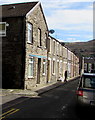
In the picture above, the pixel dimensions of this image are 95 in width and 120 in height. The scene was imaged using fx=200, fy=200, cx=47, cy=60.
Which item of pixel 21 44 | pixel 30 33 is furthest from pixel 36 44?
pixel 21 44

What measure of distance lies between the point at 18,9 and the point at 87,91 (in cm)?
1349

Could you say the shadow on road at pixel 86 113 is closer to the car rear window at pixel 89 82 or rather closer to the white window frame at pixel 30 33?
the car rear window at pixel 89 82

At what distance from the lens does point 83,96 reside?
8203mm

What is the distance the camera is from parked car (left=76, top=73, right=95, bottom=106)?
26.4ft

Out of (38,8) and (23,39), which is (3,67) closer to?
(23,39)

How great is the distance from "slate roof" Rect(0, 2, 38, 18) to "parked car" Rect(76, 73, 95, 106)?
1077 centimetres

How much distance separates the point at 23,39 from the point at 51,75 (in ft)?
31.6

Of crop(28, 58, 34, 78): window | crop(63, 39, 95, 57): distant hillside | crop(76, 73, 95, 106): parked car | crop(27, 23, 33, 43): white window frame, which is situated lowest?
crop(76, 73, 95, 106): parked car

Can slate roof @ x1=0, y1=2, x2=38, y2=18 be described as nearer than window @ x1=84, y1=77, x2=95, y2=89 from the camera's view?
No

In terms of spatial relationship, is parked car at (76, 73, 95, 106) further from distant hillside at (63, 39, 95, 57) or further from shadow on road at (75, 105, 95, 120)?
distant hillside at (63, 39, 95, 57)

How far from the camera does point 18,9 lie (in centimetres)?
1931

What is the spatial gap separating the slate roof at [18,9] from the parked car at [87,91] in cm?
1077

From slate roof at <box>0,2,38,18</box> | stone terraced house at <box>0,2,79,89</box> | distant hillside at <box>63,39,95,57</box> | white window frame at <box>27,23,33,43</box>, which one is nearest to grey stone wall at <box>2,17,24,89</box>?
stone terraced house at <box>0,2,79,89</box>

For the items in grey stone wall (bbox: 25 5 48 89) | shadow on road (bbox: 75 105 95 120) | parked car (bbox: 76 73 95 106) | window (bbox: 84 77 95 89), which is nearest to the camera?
shadow on road (bbox: 75 105 95 120)
